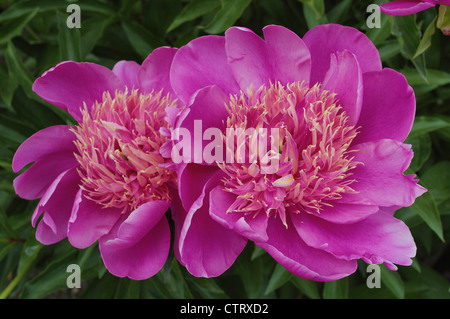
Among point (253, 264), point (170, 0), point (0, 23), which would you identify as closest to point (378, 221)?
point (253, 264)

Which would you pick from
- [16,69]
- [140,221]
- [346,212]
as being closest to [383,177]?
[346,212]

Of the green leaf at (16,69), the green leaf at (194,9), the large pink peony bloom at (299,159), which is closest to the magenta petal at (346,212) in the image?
the large pink peony bloom at (299,159)

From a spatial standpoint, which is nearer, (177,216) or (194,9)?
(177,216)

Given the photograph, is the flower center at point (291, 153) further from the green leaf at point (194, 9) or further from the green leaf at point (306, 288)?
the green leaf at point (306, 288)

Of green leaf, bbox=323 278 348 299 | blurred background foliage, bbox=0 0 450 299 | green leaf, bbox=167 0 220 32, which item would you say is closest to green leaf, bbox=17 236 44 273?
blurred background foliage, bbox=0 0 450 299

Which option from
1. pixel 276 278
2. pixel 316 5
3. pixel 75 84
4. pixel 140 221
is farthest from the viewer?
pixel 276 278

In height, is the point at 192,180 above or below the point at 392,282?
above

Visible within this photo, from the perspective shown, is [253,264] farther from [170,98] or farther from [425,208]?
[170,98]

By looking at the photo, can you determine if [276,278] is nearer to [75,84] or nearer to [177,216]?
[177,216]
